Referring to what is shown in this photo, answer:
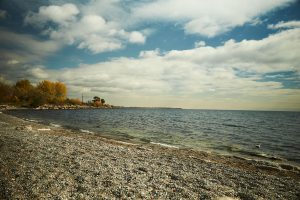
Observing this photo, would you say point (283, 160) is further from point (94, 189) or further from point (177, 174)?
point (94, 189)

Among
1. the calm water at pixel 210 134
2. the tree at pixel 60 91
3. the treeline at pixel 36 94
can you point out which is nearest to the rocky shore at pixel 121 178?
the calm water at pixel 210 134

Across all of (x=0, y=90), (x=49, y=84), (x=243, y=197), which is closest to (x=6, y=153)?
(x=243, y=197)

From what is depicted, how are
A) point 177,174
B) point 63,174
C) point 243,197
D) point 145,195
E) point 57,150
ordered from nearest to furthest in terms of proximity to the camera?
point 145,195
point 243,197
point 63,174
point 177,174
point 57,150

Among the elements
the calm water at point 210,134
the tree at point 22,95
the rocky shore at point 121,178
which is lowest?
the calm water at point 210,134

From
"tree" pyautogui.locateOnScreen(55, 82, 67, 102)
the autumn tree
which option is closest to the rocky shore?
the autumn tree

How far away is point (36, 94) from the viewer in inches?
5054

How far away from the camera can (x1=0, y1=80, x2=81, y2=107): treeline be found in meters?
125

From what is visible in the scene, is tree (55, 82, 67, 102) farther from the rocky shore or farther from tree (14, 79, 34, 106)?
the rocky shore

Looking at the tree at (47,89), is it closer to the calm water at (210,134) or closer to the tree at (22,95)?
the tree at (22,95)

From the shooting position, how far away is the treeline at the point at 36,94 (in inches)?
4936

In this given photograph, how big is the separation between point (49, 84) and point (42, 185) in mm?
151864

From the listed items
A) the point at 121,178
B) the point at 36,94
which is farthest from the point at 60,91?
the point at 121,178

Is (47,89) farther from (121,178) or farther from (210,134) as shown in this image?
(121,178)

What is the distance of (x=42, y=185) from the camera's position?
957 cm
